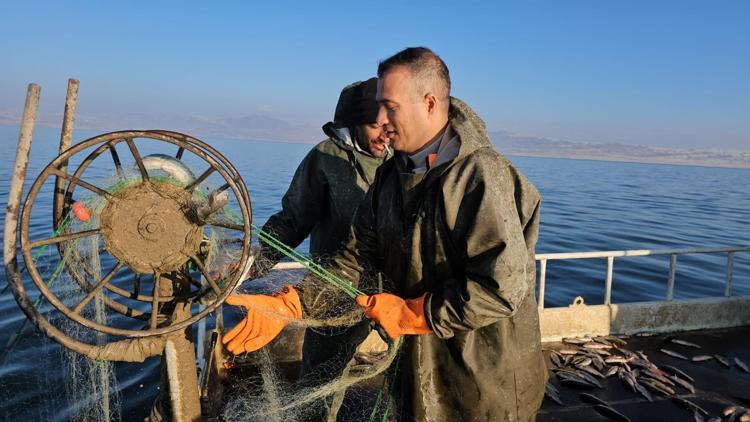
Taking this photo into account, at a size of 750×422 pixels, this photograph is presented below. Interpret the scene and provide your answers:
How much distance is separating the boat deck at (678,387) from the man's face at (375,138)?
3.32 meters

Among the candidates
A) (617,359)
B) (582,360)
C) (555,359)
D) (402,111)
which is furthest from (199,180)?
(617,359)

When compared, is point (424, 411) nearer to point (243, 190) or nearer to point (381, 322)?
point (381, 322)

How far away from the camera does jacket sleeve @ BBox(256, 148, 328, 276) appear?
13.5 ft

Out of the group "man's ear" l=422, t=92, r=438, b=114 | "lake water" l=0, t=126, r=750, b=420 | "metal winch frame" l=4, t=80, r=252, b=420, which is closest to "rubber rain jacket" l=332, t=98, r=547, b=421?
"man's ear" l=422, t=92, r=438, b=114

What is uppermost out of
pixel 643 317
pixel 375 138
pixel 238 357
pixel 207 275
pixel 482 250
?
pixel 375 138

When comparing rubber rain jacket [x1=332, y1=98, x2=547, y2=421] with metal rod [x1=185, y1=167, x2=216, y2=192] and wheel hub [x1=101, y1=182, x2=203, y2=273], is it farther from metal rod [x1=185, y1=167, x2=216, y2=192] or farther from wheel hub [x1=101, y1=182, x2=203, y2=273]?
wheel hub [x1=101, y1=182, x2=203, y2=273]

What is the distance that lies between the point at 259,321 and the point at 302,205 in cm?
145

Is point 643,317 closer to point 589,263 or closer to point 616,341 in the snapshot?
point 616,341

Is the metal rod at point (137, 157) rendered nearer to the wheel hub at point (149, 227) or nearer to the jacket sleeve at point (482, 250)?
the wheel hub at point (149, 227)

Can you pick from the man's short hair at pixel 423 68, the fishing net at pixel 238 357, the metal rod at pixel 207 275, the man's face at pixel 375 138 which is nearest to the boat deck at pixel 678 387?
the fishing net at pixel 238 357

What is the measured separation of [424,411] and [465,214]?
1.15m

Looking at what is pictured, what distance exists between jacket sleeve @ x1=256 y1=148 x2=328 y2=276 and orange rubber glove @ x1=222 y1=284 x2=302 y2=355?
1131 millimetres

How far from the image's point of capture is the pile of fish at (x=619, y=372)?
5492 mm

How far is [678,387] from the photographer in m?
6.02
